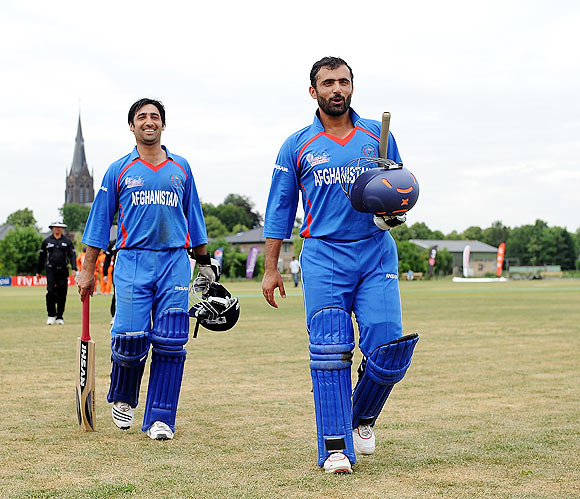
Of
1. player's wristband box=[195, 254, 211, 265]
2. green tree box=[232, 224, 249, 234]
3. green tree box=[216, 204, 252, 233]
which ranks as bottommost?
player's wristband box=[195, 254, 211, 265]

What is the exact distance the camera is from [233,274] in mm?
83812

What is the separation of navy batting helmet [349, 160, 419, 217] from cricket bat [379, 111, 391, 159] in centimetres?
24

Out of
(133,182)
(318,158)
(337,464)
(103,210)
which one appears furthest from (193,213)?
(337,464)

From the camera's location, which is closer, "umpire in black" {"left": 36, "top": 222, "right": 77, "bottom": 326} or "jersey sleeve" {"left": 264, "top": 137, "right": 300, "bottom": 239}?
"jersey sleeve" {"left": 264, "top": 137, "right": 300, "bottom": 239}

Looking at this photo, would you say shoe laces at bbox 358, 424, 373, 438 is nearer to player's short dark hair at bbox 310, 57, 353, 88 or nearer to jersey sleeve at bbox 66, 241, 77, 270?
player's short dark hair at bbox 310, 57, 353, 88

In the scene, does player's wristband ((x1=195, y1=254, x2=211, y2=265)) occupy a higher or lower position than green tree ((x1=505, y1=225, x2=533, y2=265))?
lower

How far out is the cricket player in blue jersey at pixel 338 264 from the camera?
4.95 m

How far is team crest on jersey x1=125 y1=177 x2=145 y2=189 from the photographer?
6176 millimetres

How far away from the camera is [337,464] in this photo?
4676 millimetres

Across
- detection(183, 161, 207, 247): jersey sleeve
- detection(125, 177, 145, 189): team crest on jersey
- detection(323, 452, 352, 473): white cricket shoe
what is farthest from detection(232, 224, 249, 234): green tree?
detection(323, 452, 352, 473): white cricket shoe

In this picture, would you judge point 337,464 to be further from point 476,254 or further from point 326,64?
point 476,254

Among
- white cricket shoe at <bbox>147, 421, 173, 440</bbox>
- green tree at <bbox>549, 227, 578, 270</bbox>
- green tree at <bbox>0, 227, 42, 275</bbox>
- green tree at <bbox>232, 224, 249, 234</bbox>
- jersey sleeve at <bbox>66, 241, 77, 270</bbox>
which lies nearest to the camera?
white cricket shoe at <bbox>147, 421, 173, 440</bbox>

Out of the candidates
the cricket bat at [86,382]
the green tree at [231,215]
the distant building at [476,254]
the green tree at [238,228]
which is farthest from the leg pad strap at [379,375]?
the green tree at [231,215]

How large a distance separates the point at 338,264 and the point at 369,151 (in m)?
0.76
